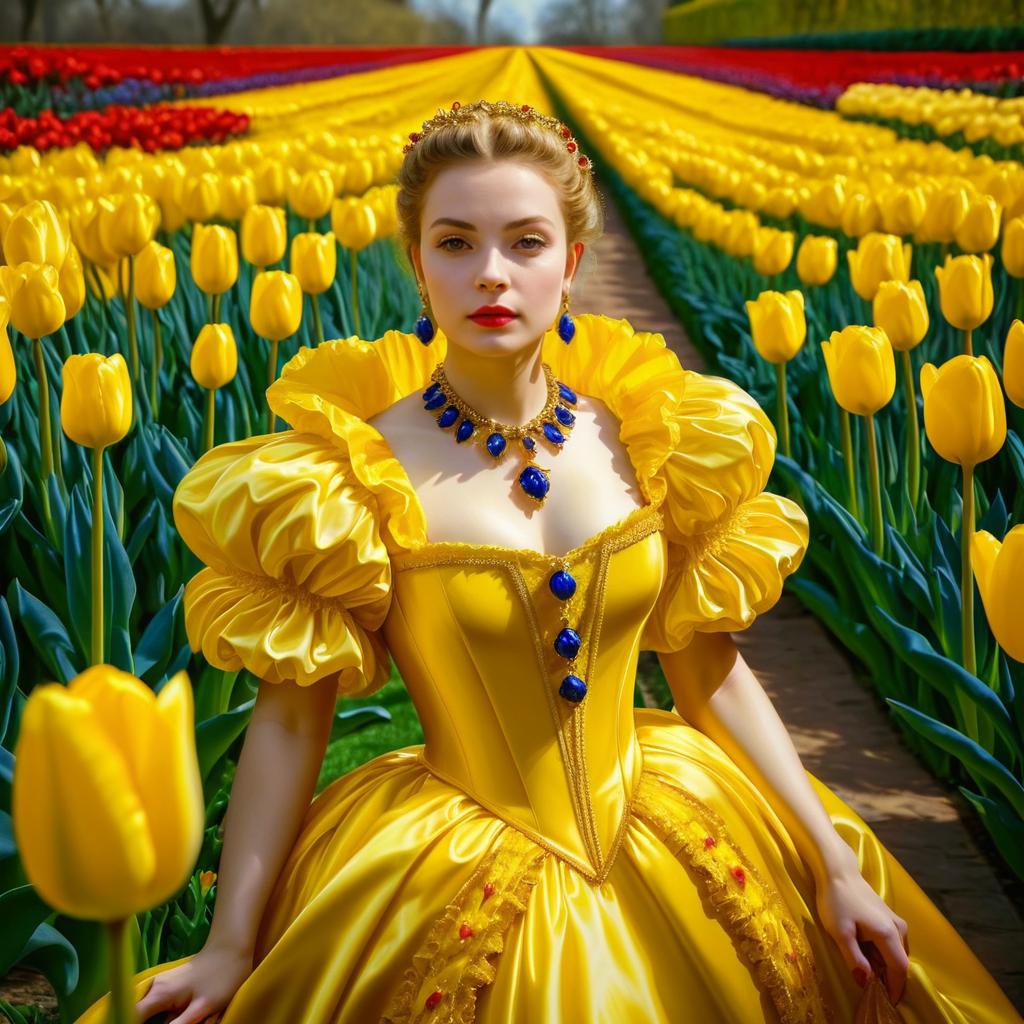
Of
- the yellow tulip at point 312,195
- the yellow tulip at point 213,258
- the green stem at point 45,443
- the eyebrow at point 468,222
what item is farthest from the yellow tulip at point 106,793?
the yellow tulip at point 312,195

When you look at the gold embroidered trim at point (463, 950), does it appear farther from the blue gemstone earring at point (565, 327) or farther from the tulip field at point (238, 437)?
the blue gemstone earring at point (565, 327)

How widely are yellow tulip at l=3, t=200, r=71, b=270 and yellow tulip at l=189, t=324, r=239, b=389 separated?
374 millimetres

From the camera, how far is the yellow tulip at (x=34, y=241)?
2.48 m

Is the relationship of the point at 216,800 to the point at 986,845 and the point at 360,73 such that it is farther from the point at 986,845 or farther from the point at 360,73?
the point at 360,73

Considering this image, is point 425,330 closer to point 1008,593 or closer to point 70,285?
point 1008,593

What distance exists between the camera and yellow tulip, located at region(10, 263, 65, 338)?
87.3 inches

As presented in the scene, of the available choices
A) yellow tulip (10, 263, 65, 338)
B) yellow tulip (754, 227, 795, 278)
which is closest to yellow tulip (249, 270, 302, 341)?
yellow tulip (10, 263, 65, 338)

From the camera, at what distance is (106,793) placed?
68 cm

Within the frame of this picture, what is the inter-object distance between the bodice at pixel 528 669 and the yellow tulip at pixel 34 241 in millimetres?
1437

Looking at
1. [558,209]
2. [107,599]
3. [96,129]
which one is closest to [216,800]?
[107,599]

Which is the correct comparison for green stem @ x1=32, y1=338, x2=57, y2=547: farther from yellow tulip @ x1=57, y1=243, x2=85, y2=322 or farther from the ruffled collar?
the ruffled collar

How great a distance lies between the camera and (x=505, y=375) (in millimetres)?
1447

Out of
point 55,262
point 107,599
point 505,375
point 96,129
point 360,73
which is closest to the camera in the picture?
point 505,375

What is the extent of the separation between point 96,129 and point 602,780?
254 inches
